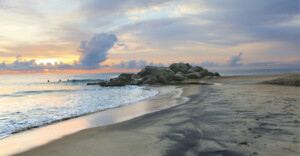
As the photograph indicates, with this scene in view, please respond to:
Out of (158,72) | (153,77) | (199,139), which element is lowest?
(199,139)

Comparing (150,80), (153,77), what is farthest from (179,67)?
(150,80)

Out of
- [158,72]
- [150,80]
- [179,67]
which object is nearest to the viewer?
[150,80]

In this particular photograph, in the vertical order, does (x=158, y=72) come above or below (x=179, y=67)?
below

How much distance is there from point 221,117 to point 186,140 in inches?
89.0

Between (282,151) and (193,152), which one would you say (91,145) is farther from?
(282,151)

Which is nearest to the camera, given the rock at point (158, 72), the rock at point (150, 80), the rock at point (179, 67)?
the rock at point (150, 80)

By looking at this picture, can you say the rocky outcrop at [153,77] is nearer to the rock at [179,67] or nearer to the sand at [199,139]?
the rock at [179,67]

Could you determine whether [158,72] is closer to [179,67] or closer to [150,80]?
[150,80]

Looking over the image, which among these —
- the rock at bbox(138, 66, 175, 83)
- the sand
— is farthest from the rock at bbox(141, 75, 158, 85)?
the sand

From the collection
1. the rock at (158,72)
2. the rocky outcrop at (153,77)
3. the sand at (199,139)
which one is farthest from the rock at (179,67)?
the sand at (199,139)

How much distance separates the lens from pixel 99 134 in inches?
187

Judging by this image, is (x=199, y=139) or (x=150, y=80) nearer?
(x=199, y=139)

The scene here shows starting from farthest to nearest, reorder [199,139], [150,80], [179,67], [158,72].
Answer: [179,67], [158,72], [150,80], [199,139]

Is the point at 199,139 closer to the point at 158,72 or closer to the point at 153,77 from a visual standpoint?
the point at 153,77
